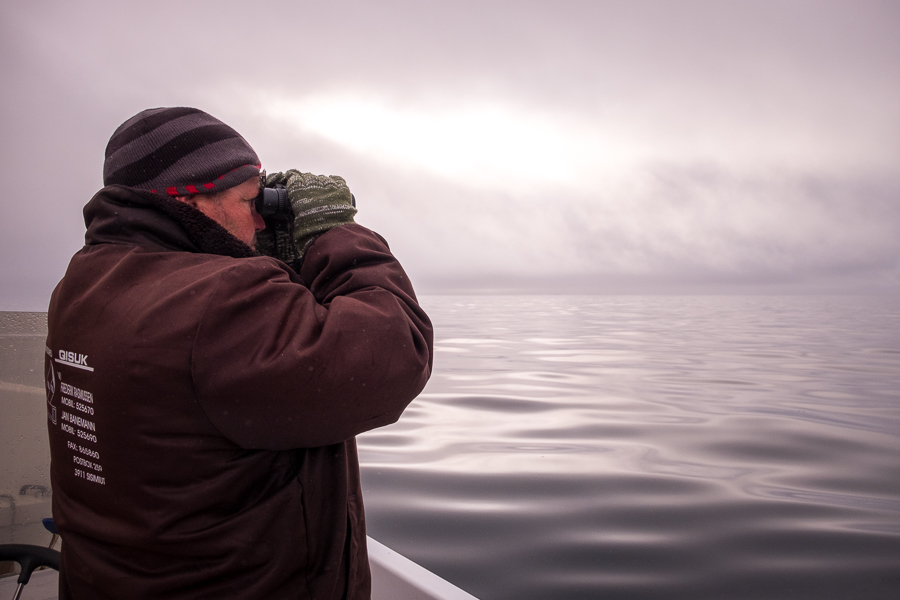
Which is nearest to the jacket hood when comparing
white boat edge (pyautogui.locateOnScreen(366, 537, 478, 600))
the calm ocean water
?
white boat edge (pyautogui.locateOnScreen(366, 537, 478, 600))

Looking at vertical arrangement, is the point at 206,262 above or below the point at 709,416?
above

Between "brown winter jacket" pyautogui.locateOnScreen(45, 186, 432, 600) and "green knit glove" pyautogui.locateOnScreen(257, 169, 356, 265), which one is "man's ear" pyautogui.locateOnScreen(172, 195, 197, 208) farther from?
"green knit glove" pyautogui.locateOnScreen(257, 169, 356, 265)

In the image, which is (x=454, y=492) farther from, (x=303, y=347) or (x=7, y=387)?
(x=303, y=347)

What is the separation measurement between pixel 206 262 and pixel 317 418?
1.08 ft

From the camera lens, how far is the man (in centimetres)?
83

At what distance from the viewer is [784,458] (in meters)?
4.77

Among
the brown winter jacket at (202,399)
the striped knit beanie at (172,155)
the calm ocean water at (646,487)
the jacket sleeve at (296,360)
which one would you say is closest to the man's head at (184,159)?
the striped knit beanie at (172,155)

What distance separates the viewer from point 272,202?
1.21m

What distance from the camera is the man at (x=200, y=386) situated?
828 millimetres

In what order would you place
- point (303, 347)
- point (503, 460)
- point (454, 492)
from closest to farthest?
point (303, 347) → point (454, 492) → point (503, 460)

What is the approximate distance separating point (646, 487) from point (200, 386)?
3924mm

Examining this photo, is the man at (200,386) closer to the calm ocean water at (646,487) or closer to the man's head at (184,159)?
the man's head at (184,159)

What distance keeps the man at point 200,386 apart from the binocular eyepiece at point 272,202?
14cm

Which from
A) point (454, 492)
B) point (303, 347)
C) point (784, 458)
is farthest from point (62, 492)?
point (784, 458)
